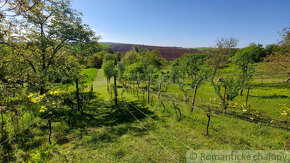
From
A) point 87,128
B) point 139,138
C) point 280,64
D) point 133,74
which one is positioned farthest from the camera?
point 133,74

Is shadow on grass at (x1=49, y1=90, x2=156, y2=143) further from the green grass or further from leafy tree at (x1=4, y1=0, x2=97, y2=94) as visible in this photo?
leafy tree at (x1=4, y1=0, x2=97, y2=94)

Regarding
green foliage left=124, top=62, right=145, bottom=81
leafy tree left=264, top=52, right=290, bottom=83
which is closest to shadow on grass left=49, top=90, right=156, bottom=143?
green foliage left=124, top=62, right=145, bottom=81

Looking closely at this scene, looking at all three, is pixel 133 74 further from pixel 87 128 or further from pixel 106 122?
pixel 87 128

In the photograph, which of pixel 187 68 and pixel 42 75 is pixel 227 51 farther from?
pixel 42 75

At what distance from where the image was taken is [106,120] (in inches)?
309

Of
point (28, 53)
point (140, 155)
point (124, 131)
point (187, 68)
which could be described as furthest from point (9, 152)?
point (187, 68)

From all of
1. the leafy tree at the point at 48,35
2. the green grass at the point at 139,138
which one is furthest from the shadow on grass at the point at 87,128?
the leafy tree at the point at 48,35

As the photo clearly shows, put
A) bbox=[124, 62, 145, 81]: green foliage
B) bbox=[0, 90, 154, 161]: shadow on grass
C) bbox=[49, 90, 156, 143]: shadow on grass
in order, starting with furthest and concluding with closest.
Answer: bbox=[124, 62, 145, 81]: green foliage → bbox=[49, 90, 156, 143]: shadow on grass → bbox=[0, 90, 154, 161]: shadow on grass

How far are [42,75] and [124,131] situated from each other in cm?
598

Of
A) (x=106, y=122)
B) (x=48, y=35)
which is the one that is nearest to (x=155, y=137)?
(x=106, y=122)

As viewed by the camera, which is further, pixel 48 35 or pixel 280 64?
pixel 280 64

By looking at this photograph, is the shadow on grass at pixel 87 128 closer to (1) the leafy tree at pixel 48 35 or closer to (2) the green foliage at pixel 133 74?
(1) the leafy tree at pixel 48 35

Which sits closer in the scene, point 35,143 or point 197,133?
point 35,143

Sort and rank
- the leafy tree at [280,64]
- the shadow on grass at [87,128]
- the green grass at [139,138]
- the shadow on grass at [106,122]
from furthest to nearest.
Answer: the leafy tree at [280,64]
the shadow on grass at [106,122]
the shadow on grass at [87,128]
the green grass at [139,138]
